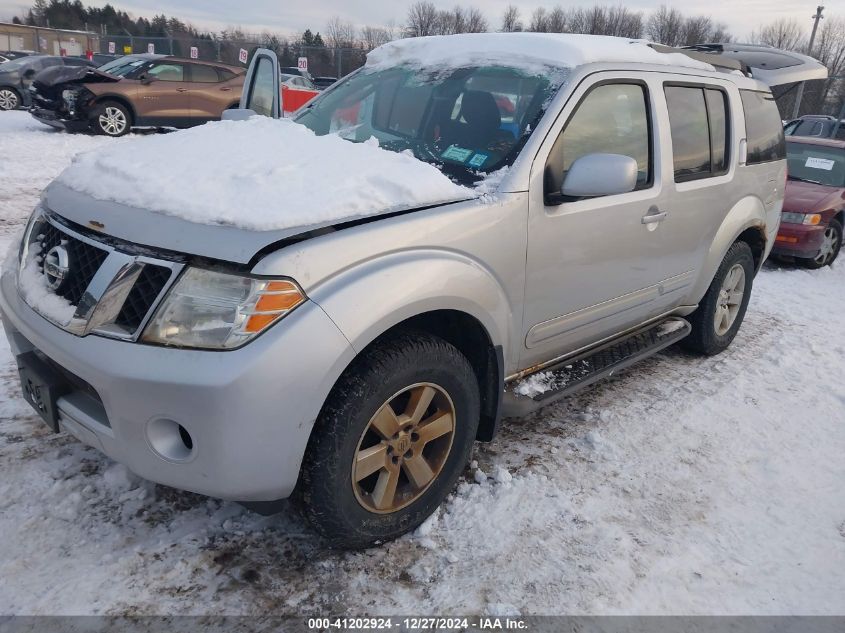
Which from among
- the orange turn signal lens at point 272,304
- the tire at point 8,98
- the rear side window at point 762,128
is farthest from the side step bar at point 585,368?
the tire at point 8,98

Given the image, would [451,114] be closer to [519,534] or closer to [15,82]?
[519,534]

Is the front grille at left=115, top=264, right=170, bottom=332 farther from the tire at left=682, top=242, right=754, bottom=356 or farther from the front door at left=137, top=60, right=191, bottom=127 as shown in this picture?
the front door at left=137, top=60, right=191, bottom=127

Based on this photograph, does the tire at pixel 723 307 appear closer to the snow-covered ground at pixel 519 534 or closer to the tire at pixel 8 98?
the snow-covered ground at pixel 519 534

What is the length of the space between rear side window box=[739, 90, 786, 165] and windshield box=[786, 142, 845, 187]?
3.89 meters

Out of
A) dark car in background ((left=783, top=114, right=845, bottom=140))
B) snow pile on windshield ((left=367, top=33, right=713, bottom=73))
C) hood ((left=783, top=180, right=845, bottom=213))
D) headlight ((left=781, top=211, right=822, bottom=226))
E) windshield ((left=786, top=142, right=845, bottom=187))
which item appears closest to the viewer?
snow pile on windshield ((left=367, top=33, right=713, bottom=73))

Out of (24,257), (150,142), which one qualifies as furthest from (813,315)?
(24,257)

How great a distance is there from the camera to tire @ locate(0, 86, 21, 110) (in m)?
16.4

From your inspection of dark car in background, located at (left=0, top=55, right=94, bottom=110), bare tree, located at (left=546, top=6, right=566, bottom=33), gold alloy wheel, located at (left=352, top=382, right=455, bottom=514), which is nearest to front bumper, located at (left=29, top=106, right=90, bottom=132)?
dark car in background, located at (left=0, top=55, right=94, bottom=110)

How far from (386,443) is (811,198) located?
7314 millimetres

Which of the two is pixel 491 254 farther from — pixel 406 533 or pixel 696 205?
pixel 696 205

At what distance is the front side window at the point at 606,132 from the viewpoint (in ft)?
9.14

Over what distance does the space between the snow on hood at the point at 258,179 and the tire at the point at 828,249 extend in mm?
6891

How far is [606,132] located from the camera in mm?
3084

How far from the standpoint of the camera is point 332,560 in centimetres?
236
